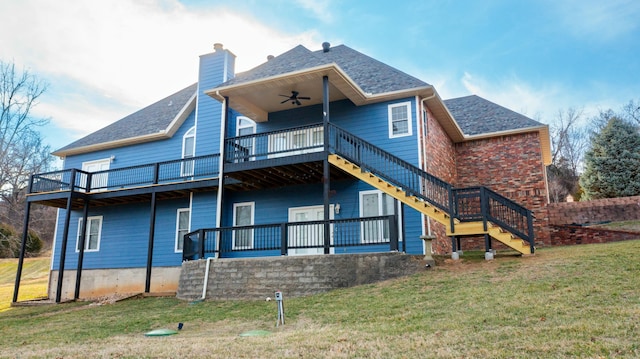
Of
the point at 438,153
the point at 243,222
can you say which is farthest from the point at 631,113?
the point at 243,222

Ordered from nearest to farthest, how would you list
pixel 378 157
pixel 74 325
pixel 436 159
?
1. pixel 74 325
2. pixel 378 157
3. pixel 436 159

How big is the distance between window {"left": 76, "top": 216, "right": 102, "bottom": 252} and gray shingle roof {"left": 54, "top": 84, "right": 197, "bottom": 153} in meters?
3.41

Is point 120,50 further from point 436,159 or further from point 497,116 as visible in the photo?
point 497,116

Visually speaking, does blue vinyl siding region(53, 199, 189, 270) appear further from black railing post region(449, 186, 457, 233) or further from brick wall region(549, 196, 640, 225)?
brick wall region(549, 196, 640, 225)

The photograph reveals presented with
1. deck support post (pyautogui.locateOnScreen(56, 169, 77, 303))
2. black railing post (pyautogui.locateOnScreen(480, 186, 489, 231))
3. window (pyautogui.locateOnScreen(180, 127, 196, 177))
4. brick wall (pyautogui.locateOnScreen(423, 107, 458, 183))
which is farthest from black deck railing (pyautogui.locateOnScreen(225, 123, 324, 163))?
deck support post (pyautogui.locateOnScreen(56, 169, 77, 303))

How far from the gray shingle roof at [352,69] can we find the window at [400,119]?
1.93ft

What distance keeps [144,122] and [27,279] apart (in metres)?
15.0

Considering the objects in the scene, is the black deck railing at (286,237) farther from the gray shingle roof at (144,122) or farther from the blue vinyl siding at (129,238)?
the gray shingle roof at (144,122)

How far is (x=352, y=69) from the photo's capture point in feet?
59.0

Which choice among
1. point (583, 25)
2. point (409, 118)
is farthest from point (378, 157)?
point (583, 25)

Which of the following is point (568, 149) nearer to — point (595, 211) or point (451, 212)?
point (595, 211)

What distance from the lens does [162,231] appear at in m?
18.5

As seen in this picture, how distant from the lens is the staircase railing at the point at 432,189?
11992 millimetres

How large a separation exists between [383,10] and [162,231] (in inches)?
457
